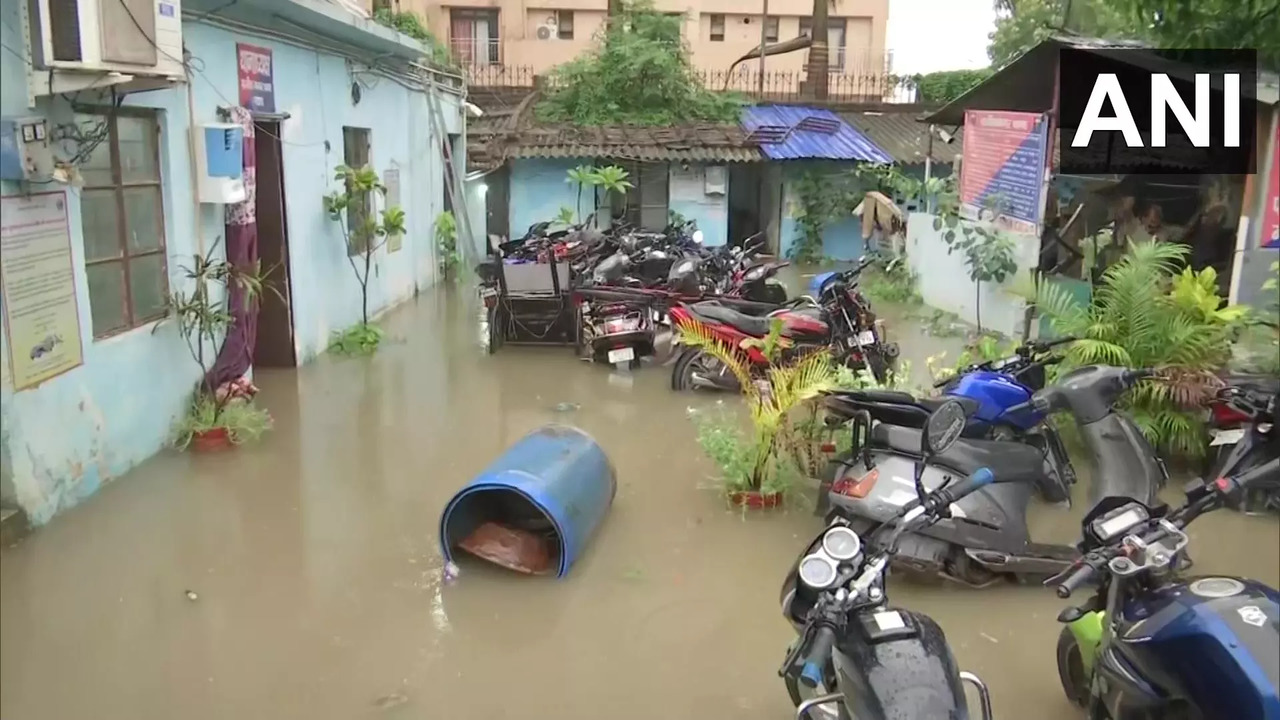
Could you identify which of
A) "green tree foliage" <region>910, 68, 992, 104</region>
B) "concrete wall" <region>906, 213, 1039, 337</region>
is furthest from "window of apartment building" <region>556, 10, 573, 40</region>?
"concrete wall" <region>906, 213, 1039, 337</region>

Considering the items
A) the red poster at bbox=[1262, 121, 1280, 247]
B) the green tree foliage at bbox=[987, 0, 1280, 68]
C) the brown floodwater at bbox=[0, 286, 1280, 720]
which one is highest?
the green tree foliage at bbox=[987, 0, 1280, 68]

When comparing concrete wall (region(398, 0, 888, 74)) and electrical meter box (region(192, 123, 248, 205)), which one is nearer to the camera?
electrical meter box (region(192, 123, 248, 205))

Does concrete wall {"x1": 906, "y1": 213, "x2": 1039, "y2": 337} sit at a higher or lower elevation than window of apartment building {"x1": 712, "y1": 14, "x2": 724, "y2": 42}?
lower

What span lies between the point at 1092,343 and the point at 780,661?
10.7 feet

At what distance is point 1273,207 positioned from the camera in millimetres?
6895

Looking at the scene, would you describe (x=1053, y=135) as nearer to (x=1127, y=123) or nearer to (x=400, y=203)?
(x=1127, y=123)

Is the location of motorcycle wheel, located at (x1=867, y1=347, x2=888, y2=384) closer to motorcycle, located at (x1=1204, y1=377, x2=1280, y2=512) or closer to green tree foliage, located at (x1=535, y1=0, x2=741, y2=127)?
motorcycle, located at (x1=1204, y1=377, x2=1280, y2=512)

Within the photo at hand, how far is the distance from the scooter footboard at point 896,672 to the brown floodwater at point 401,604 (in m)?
0.94

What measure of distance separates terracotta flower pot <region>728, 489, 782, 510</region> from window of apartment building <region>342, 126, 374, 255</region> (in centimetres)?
563

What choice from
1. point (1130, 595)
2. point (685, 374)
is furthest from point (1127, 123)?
point (1130, 595)

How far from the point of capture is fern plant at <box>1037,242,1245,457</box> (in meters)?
5.61

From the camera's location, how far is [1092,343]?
5.84m

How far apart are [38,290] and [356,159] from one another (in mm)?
5930

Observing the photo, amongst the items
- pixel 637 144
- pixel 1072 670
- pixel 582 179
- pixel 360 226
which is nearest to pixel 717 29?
pixel 637 144
